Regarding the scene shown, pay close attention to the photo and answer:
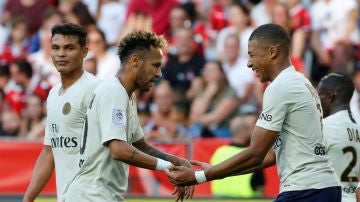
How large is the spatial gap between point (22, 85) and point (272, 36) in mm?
9252

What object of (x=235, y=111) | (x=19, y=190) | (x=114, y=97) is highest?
(x=114, y=97)

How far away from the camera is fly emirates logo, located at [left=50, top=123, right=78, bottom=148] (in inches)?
318

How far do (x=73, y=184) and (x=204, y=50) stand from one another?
26.6 feet

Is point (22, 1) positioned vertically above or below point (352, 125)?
above

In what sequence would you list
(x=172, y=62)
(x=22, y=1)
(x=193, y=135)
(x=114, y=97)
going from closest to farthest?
1. (x=114, y=97)
2. (x=193, y=135)
3. (x=172, y=62)
4. (x=22, y=1)

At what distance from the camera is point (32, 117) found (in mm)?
14719

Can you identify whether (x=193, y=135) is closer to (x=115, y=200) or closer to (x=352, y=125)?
(x=352, y=125)

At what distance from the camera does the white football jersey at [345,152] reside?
870cm

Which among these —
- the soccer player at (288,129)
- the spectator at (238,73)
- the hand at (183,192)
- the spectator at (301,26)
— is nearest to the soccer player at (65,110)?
the hand at (183,192)

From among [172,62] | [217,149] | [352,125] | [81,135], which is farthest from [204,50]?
[81,135]

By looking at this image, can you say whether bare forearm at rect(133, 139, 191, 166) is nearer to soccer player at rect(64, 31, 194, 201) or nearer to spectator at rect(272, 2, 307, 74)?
soccer player at rect(64, 31, 194, 201)

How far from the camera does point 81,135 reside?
7.74m

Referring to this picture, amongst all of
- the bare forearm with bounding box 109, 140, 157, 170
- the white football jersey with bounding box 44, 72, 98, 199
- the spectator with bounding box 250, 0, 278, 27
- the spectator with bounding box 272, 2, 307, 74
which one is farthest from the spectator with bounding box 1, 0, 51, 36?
the bare forearm with bounding box 109, 140, 157, 170

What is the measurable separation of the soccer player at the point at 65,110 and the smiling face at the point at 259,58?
1.69 meters
